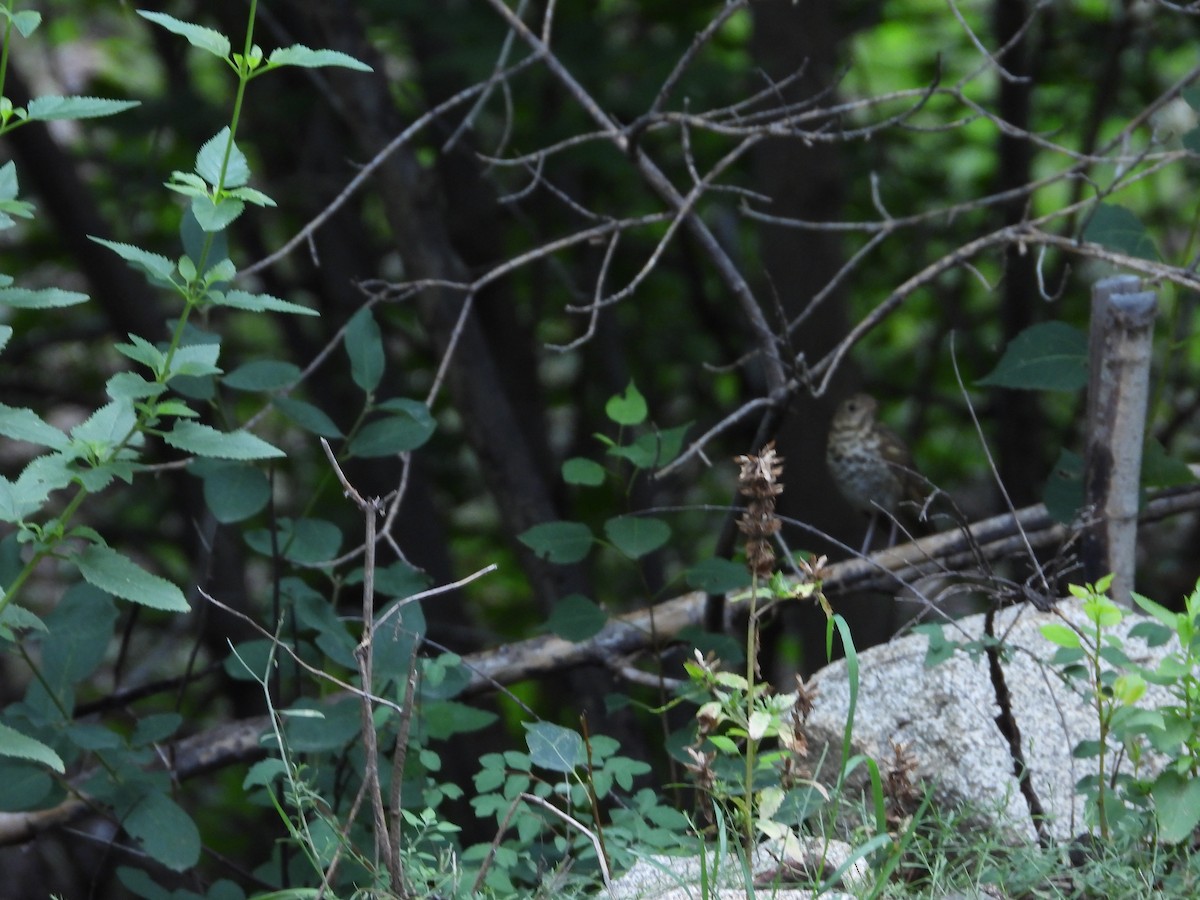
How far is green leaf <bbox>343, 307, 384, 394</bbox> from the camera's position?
2.25 m

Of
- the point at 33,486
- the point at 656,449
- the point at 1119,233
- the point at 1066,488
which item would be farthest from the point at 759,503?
the point at 1119,233

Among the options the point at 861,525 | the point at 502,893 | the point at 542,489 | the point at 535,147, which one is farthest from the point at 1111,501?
the point at 535,147

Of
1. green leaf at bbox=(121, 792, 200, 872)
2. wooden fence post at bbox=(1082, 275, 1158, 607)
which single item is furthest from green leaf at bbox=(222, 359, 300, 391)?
wooden fence post at bbox=(1082, 275, 1158, 607)

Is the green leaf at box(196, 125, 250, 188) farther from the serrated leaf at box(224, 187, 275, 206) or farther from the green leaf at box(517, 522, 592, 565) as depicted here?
the green leaf at box(517, 522, 592, 565)

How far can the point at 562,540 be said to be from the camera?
7.55ft

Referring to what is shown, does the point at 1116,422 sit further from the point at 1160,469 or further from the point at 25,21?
the point at 25,21

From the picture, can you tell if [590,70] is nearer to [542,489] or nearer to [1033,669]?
[542,489]

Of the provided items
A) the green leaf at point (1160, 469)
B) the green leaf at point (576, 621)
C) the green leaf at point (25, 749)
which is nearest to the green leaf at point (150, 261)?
the green leaf at point (25, 749)

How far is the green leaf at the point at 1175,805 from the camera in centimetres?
145

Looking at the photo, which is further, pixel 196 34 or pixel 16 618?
pixel 16 618

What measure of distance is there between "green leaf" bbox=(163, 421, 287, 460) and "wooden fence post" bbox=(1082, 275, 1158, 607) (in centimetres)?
139

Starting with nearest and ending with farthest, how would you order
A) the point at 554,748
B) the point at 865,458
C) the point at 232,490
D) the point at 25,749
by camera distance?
the point at 25,749
the point at 554,748
the point at 232,490
the point at 865,458

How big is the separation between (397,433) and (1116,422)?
124 cm

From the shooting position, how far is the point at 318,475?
16.4 ft
